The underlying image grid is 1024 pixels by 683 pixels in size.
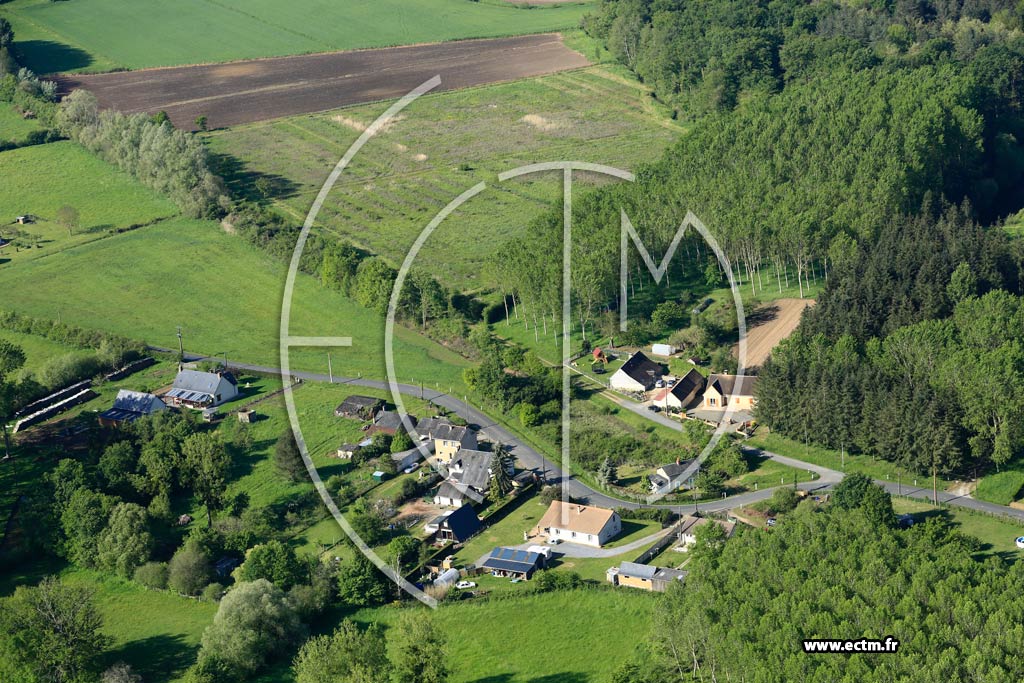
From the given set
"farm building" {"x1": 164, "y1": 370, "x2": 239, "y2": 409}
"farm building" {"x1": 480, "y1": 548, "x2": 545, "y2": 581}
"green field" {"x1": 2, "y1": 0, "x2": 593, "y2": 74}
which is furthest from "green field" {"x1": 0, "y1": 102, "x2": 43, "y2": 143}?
"farm building" {"x1": 480, "y1": 548, "x2": 545, "y2": 581}

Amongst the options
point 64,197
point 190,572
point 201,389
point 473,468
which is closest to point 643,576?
point 473,468

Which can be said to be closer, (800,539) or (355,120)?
(800,539)

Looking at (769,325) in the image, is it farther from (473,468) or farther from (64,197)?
(64,197)

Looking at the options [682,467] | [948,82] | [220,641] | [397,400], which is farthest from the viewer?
[948,82]

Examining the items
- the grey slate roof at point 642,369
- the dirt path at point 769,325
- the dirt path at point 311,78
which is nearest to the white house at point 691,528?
the grey slate roof at point 642,369

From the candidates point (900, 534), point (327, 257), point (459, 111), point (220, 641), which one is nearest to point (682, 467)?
point (900, 534)

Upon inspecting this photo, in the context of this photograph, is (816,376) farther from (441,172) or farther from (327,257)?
(441,172)
